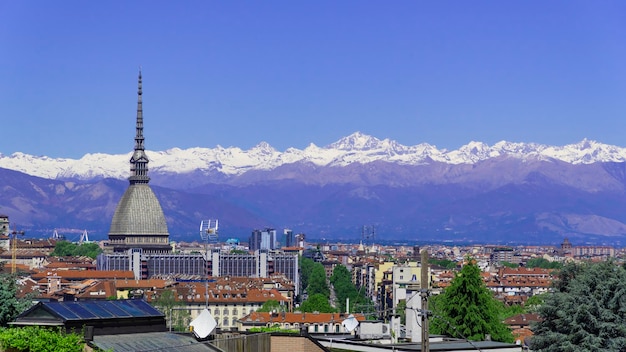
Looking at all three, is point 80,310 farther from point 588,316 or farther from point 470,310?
point 470,310

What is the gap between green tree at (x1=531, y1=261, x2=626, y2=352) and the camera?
36.6 m

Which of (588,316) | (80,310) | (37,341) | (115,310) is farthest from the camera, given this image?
(588,316)

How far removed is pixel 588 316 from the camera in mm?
37062

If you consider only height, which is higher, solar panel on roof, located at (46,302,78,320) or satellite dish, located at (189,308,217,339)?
solar panel on roof, located at (46,302,78,320)

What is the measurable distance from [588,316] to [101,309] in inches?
757

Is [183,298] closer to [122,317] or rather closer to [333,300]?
[333,300]

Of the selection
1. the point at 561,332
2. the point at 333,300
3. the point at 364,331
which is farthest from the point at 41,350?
the point at 333,300

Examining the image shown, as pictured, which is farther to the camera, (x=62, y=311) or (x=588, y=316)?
(x=588, y=316)

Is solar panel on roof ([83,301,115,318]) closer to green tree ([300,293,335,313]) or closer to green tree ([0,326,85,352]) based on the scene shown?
green tree ([0,326,85,352])

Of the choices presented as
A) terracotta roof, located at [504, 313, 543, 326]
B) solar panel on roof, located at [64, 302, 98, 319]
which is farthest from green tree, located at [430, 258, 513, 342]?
terracotta roof, located at [504, 313, 543, 326]

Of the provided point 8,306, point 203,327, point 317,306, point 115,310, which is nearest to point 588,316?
point 8,306

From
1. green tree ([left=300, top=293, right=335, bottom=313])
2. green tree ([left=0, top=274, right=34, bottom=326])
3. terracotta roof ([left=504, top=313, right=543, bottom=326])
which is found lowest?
terracotta roof ([left=504, top=313, right=543, bottom=326])

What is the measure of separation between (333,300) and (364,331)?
5176 inches

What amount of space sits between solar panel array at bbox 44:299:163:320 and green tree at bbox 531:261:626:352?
17.1 meters
